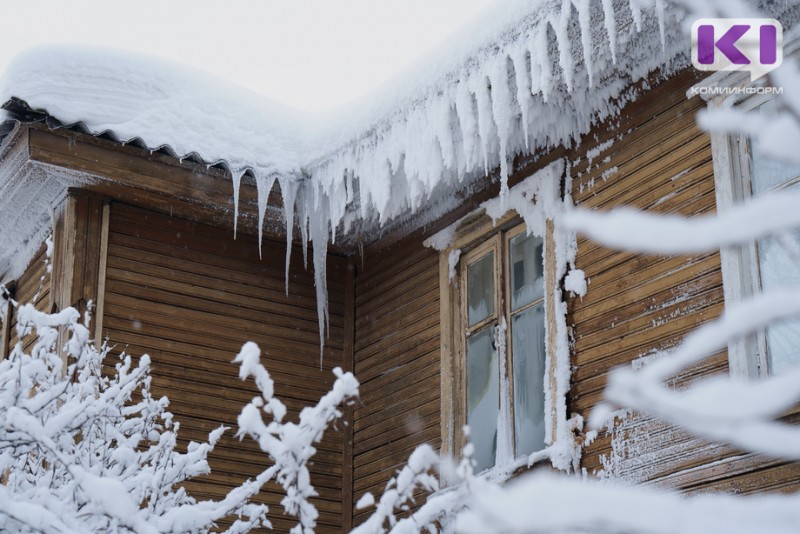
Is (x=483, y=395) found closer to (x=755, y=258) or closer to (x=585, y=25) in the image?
(x=755, y=258)

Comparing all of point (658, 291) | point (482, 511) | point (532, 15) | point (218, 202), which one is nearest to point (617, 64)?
point (532, 15)

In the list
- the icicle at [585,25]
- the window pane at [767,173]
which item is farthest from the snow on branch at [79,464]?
the window pane at [767,173]

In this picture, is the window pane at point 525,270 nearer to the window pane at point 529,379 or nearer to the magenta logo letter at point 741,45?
the window pane at point 529,379

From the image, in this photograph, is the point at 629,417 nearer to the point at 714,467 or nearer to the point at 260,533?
the point at 714,467

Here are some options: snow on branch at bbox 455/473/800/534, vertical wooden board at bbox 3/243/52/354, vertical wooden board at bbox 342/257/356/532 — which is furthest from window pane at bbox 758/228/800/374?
vertical wooden board at bbox 3/243/52/354

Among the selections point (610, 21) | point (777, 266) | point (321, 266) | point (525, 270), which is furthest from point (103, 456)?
point (321, 266)

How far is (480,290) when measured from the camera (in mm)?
6555

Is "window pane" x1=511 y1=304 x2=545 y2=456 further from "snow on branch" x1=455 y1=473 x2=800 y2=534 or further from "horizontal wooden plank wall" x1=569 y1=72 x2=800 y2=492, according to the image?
"snow on branch" x1=455 y1=473 x2=800 y2=534

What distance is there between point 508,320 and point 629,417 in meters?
1.19

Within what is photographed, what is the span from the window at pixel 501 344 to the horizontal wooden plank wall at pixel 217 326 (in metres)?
1.17

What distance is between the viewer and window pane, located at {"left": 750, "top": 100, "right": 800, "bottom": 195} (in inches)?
191

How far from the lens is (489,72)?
17.8 ft

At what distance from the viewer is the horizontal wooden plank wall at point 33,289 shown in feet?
22.8

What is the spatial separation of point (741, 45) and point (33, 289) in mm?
4534
